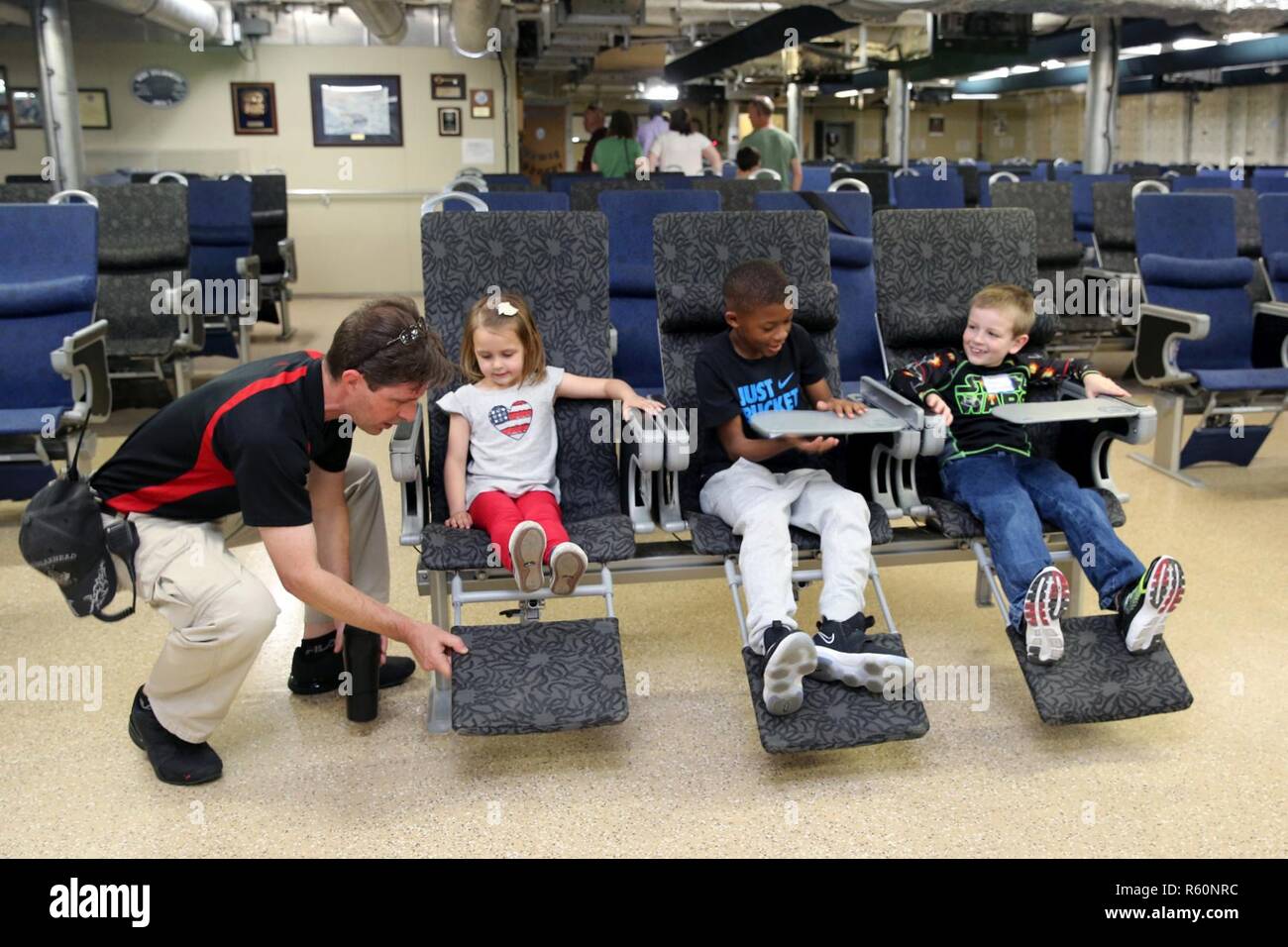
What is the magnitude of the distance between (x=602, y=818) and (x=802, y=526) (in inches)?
30.9

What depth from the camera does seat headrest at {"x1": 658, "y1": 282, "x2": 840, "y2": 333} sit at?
2.88 m

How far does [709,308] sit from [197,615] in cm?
145

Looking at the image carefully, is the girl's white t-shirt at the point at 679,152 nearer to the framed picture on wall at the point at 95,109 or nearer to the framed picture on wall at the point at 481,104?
the framed picture on wall at the point at 481,104

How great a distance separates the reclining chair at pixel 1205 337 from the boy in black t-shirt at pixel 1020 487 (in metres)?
1.57

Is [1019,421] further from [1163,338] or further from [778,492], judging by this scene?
[1163,338]

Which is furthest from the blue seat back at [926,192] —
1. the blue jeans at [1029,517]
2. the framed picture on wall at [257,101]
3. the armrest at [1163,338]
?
the framed picture on wall at [257,101]

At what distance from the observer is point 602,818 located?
82.1 inches

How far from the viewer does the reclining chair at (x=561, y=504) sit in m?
2.14

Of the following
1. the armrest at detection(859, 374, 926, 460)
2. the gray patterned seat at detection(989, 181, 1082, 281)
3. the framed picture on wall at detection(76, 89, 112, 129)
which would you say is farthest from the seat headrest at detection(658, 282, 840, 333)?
the framed picture on wall at detection(76, 89, 112, 129)

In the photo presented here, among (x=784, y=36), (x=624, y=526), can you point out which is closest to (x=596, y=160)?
(x=784, y=36)

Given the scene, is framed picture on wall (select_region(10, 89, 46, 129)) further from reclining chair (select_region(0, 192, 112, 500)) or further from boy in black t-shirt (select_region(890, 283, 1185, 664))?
boy in black t-shirt (select_region(890, 283, 1185, 664))

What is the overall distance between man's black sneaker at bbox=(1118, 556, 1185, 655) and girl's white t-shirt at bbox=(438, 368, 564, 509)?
1.27m

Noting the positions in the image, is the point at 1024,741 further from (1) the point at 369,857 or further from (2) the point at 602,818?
(1) the point at 369,857

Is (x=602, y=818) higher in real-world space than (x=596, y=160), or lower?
lower
